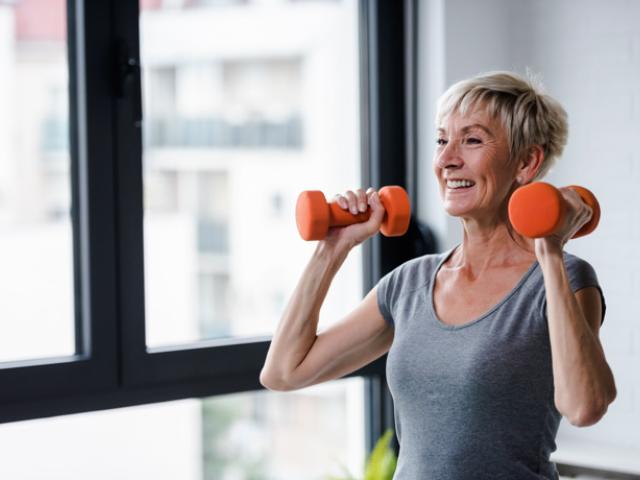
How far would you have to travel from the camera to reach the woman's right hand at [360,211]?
1671mm

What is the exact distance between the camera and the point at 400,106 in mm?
2682

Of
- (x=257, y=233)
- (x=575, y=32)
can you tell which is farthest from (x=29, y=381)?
(x=575, y=32)

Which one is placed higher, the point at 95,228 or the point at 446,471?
the point at 95,228

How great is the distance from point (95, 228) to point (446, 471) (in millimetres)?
1096

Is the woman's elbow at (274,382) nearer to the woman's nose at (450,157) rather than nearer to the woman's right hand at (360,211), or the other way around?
the woman's right hand at (360,211)

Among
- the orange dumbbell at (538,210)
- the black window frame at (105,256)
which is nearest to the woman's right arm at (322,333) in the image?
the orange dumbbell at (538,210)

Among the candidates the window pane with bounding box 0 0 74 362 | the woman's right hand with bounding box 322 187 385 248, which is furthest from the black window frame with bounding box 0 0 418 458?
the woman's right hand with bounding box 322 187 385 248

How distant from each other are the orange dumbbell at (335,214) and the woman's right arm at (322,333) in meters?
0.03

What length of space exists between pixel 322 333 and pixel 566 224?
0.58 meters

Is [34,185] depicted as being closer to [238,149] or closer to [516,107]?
[238,149]

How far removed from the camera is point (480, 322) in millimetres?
1491

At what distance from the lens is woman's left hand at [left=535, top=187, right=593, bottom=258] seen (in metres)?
1.36

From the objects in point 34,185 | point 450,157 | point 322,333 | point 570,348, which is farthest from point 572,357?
point 34,185

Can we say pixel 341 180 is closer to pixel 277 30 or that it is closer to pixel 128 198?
pixel 277 30
